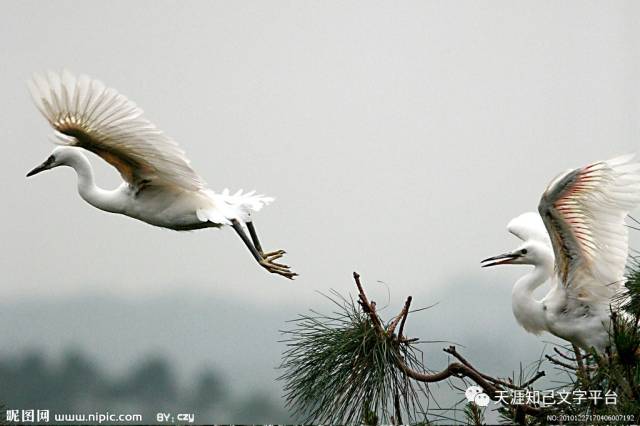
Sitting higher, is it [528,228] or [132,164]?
[132,164]

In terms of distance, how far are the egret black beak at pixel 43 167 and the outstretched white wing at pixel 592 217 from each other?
3.87 feet

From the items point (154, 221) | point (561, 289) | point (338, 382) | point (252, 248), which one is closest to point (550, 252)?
point (561, 289)

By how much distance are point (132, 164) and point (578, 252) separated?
1062mm

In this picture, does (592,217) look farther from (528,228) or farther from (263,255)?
(263,255)

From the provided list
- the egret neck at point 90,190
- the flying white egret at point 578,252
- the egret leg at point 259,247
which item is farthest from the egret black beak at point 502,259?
the egret neck at point 90,190

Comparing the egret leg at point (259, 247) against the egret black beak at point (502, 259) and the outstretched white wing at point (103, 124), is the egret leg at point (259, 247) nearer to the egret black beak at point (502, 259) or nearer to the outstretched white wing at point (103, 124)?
the outstretched white wing at point (103, 124)

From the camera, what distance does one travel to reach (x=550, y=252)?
2441 millimetres

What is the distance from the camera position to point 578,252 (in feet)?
6.97

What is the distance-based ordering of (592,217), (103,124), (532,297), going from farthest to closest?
(532,297), (592,217), (103,124)

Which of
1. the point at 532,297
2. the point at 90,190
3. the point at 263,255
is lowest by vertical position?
the point at 532,297

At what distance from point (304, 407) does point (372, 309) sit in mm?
203

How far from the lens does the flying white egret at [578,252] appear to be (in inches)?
79.0

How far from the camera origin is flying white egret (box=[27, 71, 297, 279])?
186cm

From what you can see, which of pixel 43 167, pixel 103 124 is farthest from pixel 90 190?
pixel 103 124
